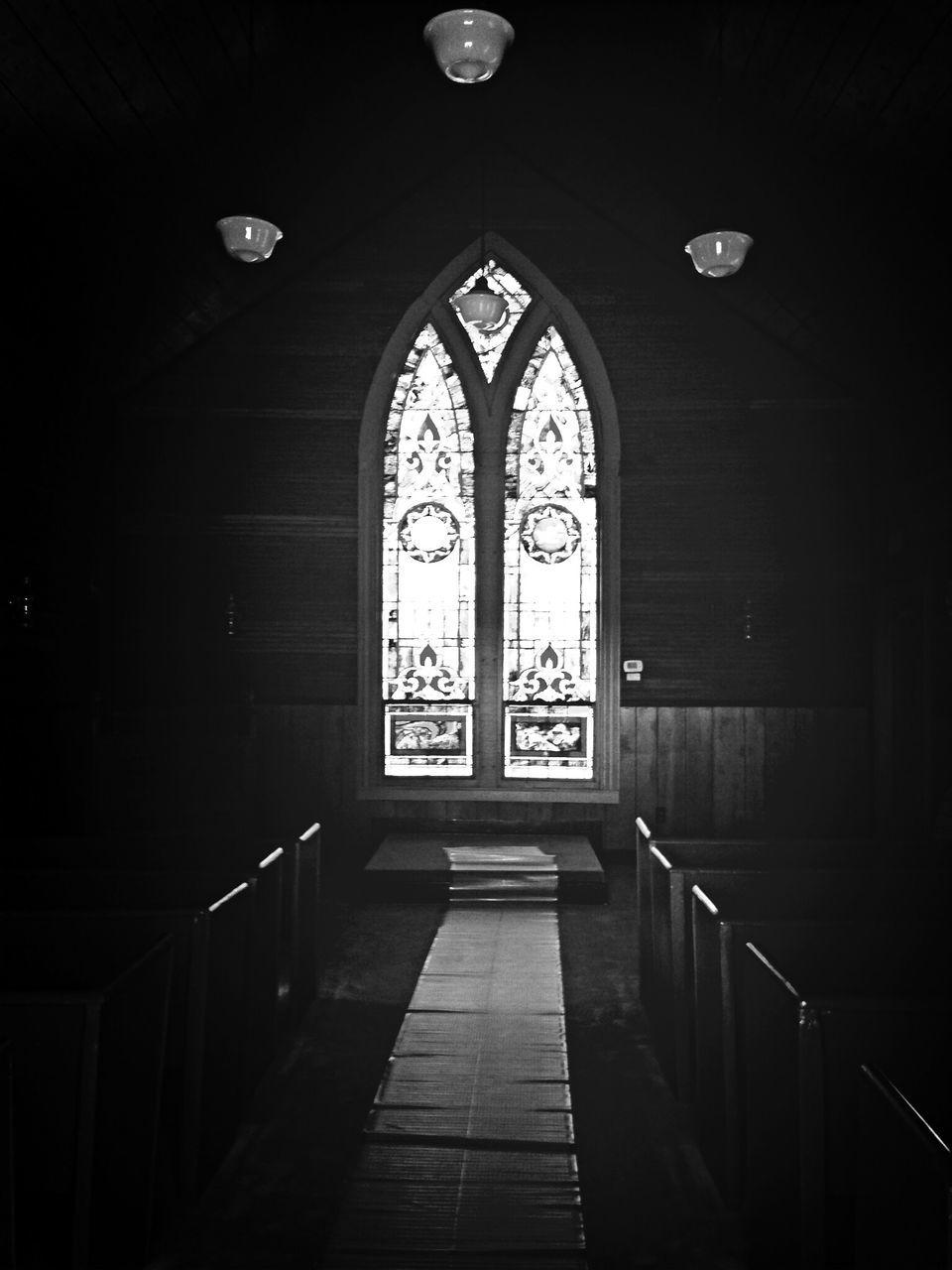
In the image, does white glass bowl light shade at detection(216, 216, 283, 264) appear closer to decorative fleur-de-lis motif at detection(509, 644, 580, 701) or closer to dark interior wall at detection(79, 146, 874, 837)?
dark interior wall at detection(79, 146, 874, 837)

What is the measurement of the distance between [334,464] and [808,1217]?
593cm

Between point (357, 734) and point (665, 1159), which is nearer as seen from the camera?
point (665, 1159)


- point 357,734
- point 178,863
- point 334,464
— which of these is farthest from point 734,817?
point 178,863

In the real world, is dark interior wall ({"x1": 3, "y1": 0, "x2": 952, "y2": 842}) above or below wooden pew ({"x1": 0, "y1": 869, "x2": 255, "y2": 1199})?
above

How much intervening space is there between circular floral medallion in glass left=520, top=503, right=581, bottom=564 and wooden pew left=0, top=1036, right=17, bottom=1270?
5.83 m

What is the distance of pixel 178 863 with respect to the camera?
3.56 metres

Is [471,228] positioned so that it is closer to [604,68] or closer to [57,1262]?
[604,68]

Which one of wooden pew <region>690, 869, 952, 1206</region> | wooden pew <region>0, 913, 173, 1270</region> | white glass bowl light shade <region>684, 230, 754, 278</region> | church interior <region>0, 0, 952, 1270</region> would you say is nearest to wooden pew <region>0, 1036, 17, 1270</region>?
church interior <region>0, 0, 952, 1270</region>

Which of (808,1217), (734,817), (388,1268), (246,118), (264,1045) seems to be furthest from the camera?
(734,817)

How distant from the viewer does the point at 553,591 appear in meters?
7.12

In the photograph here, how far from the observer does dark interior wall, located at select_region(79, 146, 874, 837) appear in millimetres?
6930

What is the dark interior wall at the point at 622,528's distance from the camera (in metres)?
6.93

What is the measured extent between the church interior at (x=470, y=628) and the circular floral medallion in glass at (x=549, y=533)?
0.08 metres


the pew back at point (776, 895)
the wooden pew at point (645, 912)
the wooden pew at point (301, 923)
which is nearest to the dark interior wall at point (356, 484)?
the wooden pew at point (301, 923)
